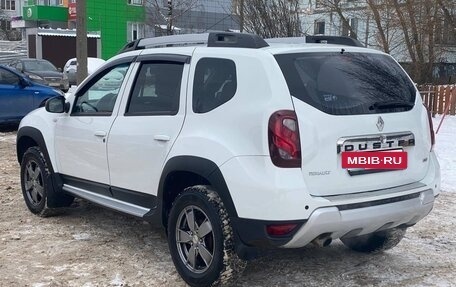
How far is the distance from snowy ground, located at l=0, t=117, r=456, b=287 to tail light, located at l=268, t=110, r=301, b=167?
1.18 m

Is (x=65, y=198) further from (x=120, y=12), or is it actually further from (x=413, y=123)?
(x=120, y=12)

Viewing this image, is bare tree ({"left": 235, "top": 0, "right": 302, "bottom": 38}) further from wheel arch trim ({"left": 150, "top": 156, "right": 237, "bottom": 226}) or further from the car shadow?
wheel arch trim ({"left": 150, "top": 156, "right": 237, "bottom": 226})

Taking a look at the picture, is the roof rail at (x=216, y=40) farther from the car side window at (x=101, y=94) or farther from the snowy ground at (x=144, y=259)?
the snowy ground at (x=144, y=259)

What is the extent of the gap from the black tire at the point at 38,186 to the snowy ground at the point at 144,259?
0.45ft

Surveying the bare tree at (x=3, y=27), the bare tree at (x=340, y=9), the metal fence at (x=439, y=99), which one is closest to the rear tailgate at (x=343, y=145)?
the metal fence at (x=439, y=99)

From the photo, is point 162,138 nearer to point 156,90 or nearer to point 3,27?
point 156,90

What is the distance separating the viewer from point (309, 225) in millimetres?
3689

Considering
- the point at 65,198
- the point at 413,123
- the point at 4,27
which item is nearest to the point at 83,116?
the point at 65,198

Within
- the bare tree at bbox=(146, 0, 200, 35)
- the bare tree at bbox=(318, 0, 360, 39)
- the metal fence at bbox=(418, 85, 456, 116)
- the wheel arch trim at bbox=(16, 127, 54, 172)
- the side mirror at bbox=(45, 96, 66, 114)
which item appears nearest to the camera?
the side mirror at bbox=(45, 96, 66, 114)

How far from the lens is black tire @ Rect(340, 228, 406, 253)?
4930 millimetres

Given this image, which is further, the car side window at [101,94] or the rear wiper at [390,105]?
the car side window at [101,94]

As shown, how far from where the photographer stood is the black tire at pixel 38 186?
5.97 metres

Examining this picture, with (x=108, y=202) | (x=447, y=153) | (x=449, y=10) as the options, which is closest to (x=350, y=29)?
(x=449, y=10)

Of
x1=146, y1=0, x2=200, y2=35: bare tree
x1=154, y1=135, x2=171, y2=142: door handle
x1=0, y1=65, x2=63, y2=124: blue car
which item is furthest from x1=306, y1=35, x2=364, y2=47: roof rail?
x1=146, y1=0, x2=200, y2=35: bare tree
